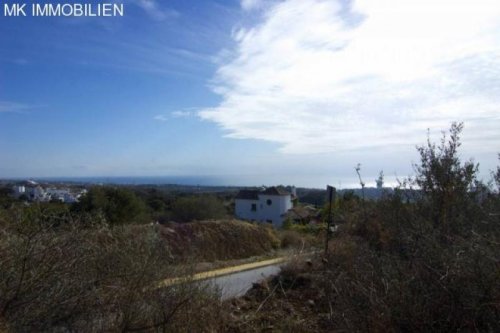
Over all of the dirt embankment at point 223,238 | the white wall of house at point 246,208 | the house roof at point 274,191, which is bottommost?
the white wall of house at point 246,208

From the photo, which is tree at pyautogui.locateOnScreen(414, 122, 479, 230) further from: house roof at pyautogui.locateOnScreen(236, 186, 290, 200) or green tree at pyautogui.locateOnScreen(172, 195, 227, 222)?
house roof at pyautogui.locateOnScreen(236, 186, 290, 200)

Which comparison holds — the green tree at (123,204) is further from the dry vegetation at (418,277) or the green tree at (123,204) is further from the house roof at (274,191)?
the house roof at (274,191)

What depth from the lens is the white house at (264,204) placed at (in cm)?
6406

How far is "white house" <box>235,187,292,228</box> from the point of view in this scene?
Answer: 6406cm

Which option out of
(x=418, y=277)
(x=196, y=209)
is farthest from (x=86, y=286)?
(x=196, y=209)

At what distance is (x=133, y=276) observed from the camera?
540 centimetres

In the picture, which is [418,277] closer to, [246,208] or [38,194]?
[38,194]

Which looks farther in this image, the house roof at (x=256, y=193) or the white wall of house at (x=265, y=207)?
the house roof at (x=256, y=193)

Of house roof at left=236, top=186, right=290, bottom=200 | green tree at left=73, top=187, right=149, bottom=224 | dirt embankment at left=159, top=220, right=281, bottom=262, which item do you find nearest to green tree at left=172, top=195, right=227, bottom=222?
green tree at left=73, top=187, right=149, bottom=224

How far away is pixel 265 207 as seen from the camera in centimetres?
6506

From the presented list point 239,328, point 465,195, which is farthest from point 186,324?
point 465,195

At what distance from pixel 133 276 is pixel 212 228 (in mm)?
13250

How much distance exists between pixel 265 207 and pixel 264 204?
1.31 feet

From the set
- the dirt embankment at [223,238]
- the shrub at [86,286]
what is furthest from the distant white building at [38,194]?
the dirt embankment at [223,238]
